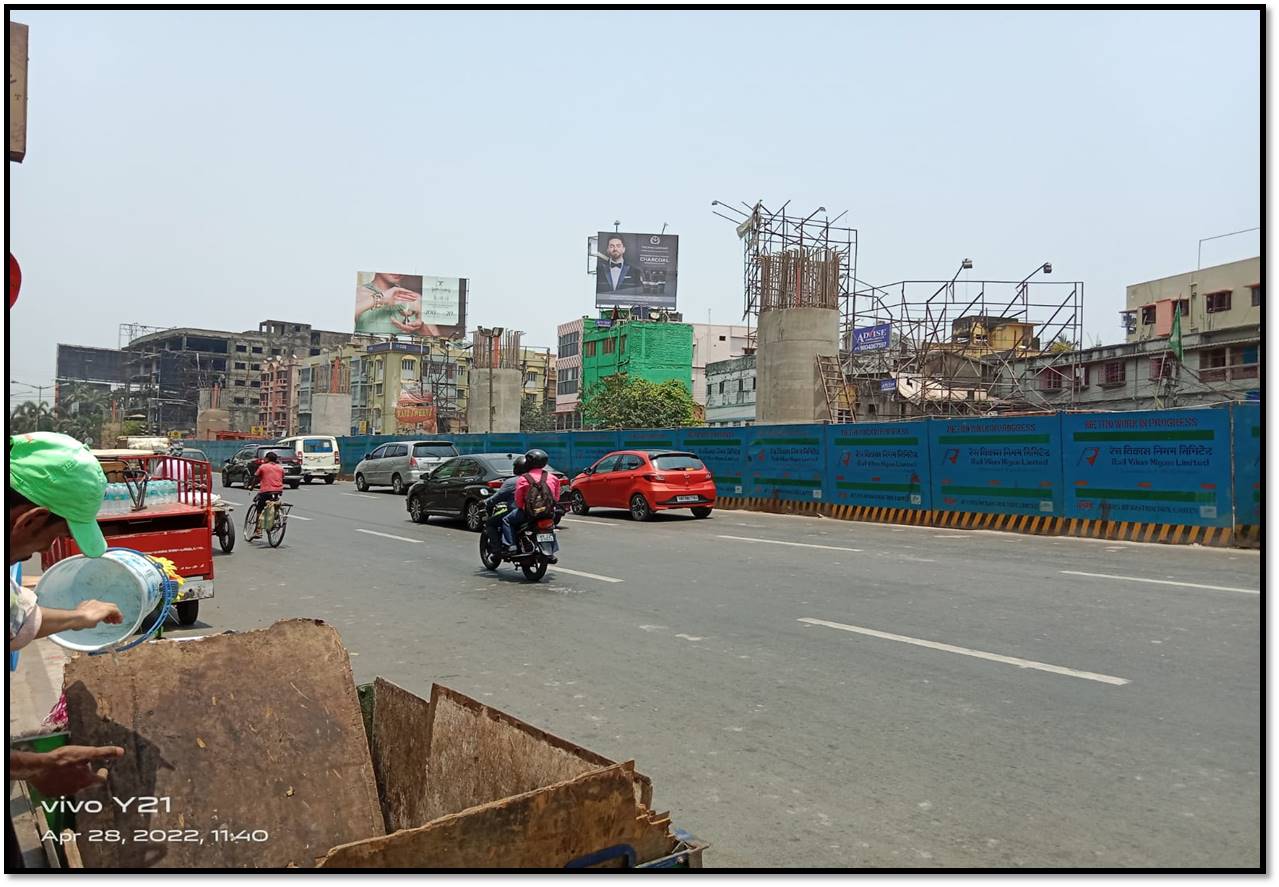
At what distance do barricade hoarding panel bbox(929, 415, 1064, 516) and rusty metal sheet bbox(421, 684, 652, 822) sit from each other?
14.1 meters

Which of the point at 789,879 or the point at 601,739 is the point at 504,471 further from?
the point at 789,879

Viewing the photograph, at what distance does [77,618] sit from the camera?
286 cm

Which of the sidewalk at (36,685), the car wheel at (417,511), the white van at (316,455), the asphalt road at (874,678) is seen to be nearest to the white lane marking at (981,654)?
the asphalt road at (874,678)

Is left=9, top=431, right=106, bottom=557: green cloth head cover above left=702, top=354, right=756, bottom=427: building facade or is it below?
below

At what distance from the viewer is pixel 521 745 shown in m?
3.27

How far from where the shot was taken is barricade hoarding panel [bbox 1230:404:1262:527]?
1.78 meters

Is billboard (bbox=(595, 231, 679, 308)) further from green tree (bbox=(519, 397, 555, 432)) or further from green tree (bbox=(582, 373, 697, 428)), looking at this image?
green tree (bbox=(519, 397, 555, 432))

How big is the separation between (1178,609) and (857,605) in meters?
2.63

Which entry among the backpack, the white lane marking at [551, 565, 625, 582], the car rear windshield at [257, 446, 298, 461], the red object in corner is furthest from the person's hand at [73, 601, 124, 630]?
the car rear windshield at [257, 446, 298, 461]

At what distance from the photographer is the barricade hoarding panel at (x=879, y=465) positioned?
18.2m

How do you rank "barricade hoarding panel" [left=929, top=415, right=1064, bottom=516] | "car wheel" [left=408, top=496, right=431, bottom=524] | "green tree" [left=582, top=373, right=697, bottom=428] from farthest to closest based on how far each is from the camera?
1. "green tree" [left=582, top=373, right=697, bottom=428]
2. "car wheel" [left=408, top=496, right=431, bottom=524]
3. "barricade hoarding panel" [left=929, top=415, right=1064, bottom=516]

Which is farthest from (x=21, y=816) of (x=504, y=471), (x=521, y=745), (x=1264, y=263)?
(x=504, y=471)

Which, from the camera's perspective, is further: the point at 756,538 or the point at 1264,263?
the point at 756,538

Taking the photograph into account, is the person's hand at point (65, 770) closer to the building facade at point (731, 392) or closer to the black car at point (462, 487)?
the black car at point (462, 487)
